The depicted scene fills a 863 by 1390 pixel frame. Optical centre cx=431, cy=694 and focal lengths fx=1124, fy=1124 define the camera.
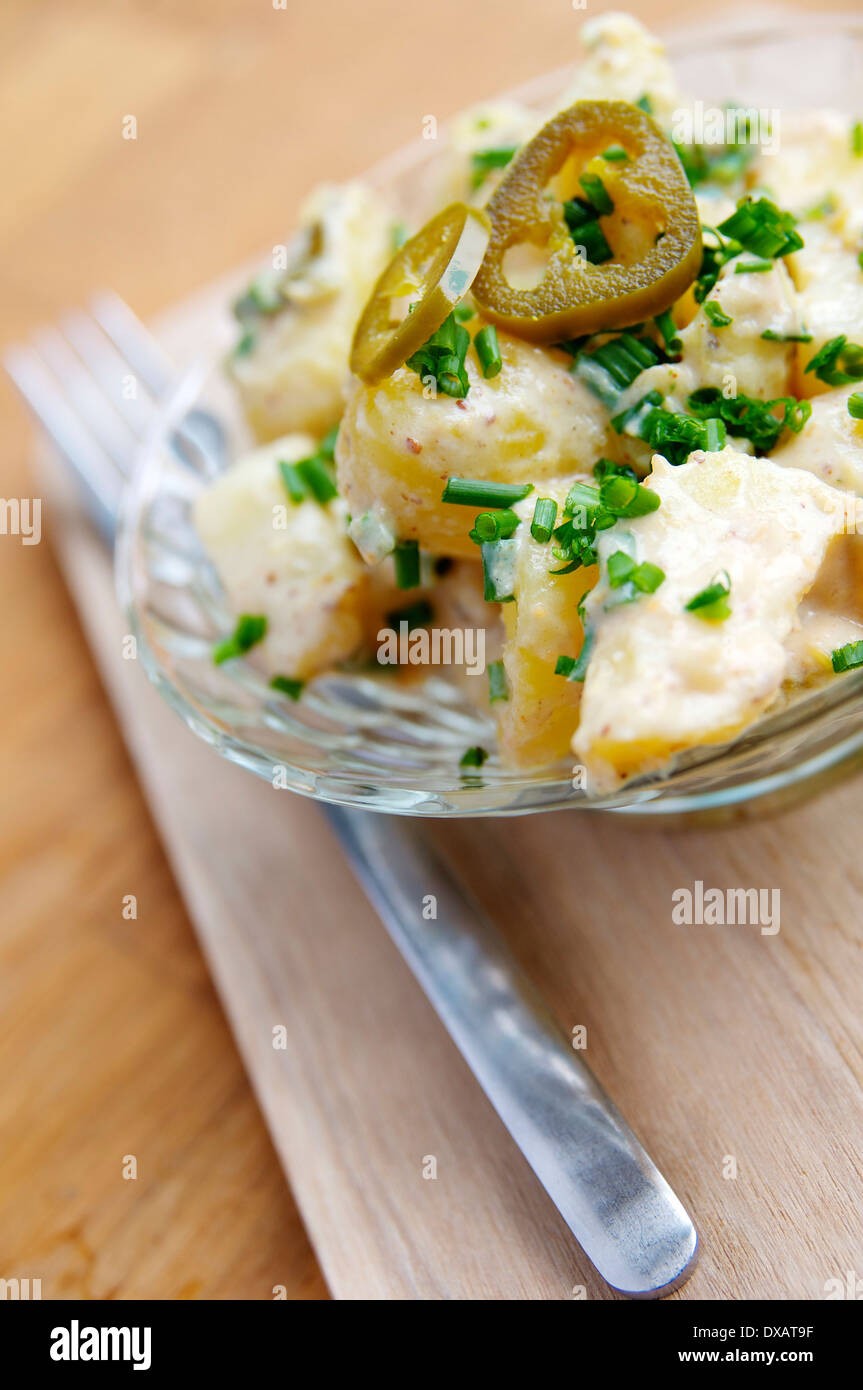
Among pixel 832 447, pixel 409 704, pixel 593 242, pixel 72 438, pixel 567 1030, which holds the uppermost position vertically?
pixel 593 242

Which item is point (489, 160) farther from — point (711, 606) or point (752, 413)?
point (711, 606)

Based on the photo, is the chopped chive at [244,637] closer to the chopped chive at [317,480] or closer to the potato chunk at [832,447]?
the chopped chive at [317,480]

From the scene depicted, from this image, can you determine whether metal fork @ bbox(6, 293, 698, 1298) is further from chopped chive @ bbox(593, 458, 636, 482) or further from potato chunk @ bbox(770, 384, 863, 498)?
potato chunk @ bbox(770, 384, 863, 498)

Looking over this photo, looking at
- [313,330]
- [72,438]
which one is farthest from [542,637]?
[72,438]

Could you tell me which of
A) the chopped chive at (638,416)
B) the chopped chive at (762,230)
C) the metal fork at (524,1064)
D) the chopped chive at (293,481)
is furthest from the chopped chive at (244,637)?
the chopped chive at (762,230)

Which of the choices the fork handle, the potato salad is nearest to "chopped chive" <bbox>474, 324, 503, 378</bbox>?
the potato salad

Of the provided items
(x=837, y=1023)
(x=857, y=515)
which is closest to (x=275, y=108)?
(x=857, y=515)
